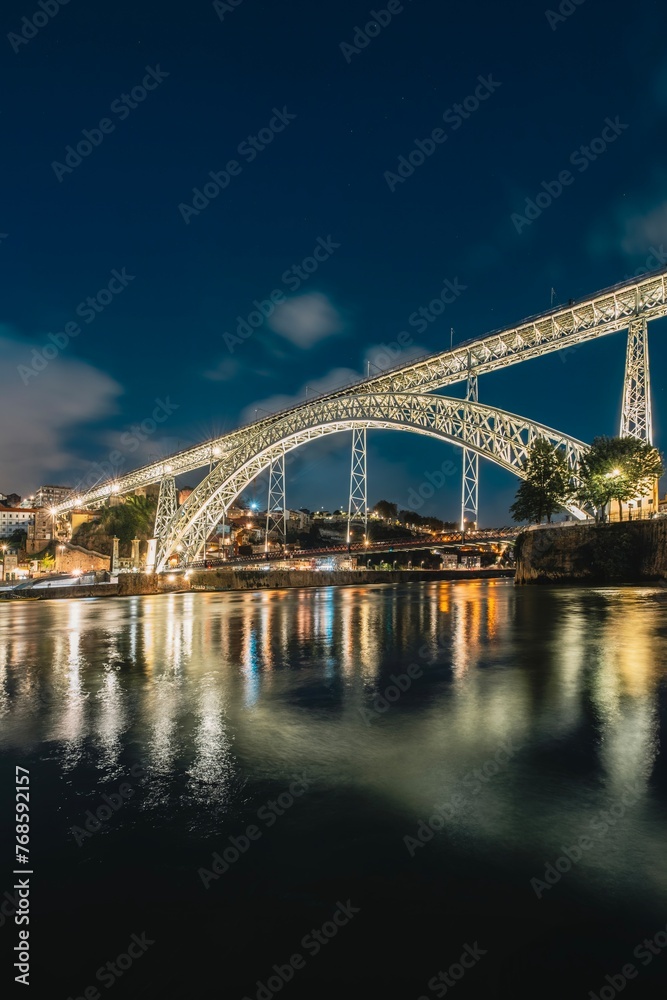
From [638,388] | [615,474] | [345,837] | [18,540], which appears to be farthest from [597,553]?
[18,540]

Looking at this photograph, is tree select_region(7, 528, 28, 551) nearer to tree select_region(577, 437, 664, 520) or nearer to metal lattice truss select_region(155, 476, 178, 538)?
metal lattice truss select_region(155, 476, 178, 538)

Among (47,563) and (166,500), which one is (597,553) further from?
(47,563)

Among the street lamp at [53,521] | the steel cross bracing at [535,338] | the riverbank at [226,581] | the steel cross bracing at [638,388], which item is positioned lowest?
the riverbank at [226,581]

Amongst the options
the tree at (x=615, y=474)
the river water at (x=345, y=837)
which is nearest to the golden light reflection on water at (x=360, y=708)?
the river water at (x=345, y=837)

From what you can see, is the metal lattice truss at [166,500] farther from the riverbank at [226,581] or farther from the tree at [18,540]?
the tree at [18,540]

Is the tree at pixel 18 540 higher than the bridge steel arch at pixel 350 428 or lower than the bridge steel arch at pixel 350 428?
lower

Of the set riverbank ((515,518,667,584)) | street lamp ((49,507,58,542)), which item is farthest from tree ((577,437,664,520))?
street lamp ((49,507,58,542))

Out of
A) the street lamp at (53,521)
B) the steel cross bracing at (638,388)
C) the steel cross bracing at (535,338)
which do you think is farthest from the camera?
the street lamp at (53,521)
